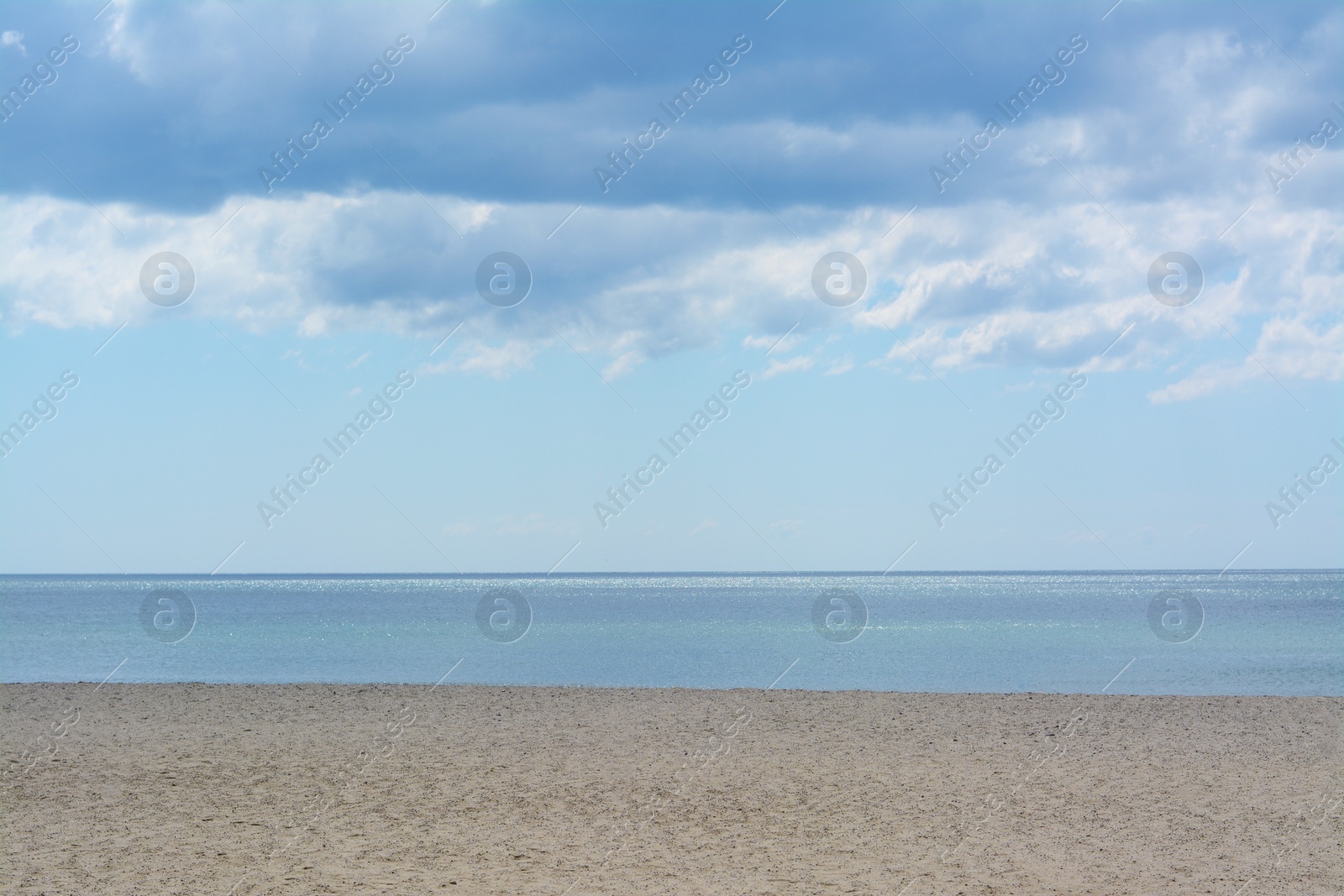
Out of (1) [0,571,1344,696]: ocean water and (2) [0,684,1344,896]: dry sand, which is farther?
(1) [0,571,1344,696]: ocean water

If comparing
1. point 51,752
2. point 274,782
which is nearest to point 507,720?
point 274,782

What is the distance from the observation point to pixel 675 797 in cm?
1200

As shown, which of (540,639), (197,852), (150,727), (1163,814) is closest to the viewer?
(197,852)

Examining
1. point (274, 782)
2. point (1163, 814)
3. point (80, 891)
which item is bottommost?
point (1163, 814)

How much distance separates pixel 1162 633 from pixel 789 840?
46199 mm

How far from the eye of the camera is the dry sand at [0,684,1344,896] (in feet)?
31.0

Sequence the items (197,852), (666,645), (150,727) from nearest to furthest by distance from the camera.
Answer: (197,852)
(150,727)
(666,645)

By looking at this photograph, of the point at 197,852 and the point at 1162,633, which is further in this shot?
the point at 1162,633

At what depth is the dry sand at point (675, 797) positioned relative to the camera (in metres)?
9.45

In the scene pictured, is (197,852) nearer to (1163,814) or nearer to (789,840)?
(789,840)

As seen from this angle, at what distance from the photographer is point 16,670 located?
29672 mm

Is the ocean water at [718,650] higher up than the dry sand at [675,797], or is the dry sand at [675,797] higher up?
the ocean water at [718,650]

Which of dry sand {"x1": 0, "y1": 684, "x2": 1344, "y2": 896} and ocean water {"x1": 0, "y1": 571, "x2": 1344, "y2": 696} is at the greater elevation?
ocean water {"x1": 0, "y1": 571, "x2": 1344, "y2": 696}

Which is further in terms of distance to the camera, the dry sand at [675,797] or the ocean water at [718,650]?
the ocean water at [718,650]
